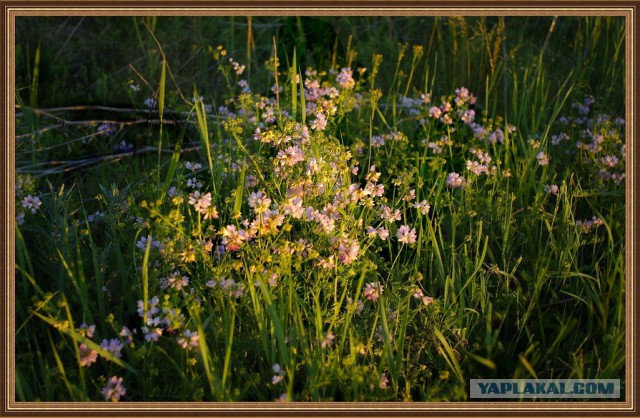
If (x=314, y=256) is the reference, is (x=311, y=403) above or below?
below

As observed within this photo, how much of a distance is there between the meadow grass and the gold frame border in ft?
0.14

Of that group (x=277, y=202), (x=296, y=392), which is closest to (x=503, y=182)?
(x=277, y=202)

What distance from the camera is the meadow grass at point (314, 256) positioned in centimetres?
227

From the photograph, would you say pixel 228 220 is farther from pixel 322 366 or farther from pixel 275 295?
pixel 322 366

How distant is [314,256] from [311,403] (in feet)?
1.43

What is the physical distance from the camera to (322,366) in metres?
2.19

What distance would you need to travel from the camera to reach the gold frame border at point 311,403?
2.13 meters

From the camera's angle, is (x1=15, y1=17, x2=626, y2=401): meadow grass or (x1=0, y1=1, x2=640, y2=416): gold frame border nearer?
(x1=0, y1=1, x2=640, y2=416): gold frame border

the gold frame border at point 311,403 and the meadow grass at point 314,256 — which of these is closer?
the gold frame border at point 311,403

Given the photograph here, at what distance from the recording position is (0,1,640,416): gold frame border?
213cm

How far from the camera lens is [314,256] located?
226cm

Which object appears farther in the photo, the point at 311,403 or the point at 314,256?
the point at 314,256

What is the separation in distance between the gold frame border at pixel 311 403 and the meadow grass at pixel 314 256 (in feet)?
0.14

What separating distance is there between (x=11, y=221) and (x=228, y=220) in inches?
31.2
